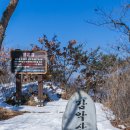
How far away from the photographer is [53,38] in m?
20.2

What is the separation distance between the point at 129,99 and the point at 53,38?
9.73 metres

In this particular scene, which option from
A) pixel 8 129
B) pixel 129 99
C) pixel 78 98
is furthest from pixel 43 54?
pixel 78 98

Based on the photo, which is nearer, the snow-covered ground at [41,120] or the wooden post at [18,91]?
the snow-covered ground at [41,120]

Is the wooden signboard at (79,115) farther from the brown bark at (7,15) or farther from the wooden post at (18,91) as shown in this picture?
the wooden post at (18,91)

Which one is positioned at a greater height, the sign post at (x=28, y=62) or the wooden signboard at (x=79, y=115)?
the sign post at (x=28, y=62)

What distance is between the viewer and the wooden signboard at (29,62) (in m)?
15.0

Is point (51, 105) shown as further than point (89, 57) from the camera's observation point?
No

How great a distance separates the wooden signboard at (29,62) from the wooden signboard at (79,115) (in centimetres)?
958

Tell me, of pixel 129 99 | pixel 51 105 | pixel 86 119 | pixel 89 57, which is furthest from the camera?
pixel 89 57

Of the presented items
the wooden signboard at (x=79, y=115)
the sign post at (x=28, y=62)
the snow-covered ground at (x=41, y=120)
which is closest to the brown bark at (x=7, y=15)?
the sign post at (x=28, y=62)

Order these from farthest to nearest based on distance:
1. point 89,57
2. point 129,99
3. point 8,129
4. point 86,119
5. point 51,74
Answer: point 89,57, point 51,74, point 129,99, point 8,129, point 86,119

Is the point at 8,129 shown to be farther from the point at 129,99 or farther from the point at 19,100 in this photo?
the point at 19,100

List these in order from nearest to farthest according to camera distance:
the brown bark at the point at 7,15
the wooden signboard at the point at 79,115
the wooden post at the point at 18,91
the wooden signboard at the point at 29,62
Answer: the wooden signboard at the point at 79,115, the brown bark at the point at 7,15, the wooden post at the point at 18,91, the wooden signboard at the point at 29,62

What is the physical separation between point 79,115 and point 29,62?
980cm
